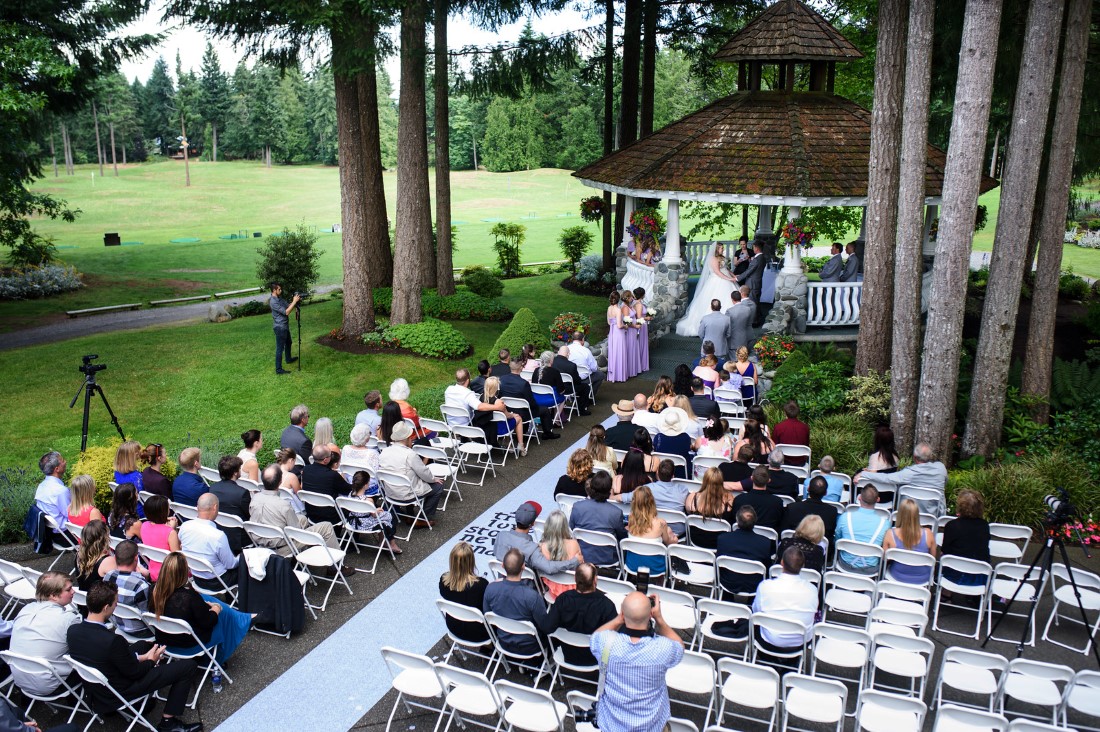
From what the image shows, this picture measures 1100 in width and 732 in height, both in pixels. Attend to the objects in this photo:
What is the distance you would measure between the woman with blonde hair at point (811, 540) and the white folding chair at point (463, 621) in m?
2.75

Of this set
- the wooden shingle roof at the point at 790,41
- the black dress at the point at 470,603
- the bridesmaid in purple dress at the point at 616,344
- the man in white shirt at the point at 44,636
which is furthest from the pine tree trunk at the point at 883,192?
the man in white shirt at the point at 44,636

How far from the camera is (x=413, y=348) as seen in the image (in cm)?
1905

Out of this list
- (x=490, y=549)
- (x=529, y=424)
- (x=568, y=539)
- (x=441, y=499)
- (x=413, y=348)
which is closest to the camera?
(x=568, y=539)

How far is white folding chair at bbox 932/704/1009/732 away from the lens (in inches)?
232

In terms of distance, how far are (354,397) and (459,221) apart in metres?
52.2

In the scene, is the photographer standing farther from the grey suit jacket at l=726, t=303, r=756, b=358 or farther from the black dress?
the black dress

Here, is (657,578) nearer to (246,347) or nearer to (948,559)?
(948,559)

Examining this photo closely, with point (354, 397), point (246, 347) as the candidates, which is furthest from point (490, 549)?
point (246, 347)

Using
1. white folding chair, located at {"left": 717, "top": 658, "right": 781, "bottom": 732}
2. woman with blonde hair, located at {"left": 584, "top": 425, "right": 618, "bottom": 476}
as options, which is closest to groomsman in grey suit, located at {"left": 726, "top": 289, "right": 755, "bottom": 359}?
woman with blonde hair, located at {"left": 584, "top": 425, "right": 618, "bottom": 476}

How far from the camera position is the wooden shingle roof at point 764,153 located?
59.0ft

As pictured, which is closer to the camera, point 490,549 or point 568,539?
point 568,539

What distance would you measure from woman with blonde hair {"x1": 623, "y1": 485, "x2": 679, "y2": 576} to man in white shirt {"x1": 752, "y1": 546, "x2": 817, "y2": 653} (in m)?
1.48

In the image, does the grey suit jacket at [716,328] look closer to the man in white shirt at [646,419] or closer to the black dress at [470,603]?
the man in white shirt at [646,419]

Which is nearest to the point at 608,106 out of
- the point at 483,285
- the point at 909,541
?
the point at 483,285
